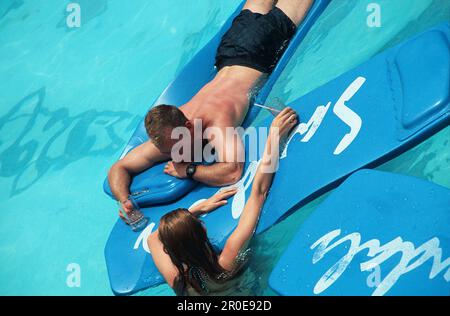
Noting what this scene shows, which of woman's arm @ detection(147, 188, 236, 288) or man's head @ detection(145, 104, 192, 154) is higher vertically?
man's head @ detection(145, 104, 192, 154)

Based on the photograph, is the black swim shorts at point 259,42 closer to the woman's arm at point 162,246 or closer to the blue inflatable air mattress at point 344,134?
the blue inflatable air mattress at point 344,134

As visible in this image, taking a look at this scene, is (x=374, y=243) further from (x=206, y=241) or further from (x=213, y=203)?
(x=213, y=203)

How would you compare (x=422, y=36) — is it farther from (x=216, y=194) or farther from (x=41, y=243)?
(x=41, y=243)

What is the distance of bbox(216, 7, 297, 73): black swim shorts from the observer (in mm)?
4090

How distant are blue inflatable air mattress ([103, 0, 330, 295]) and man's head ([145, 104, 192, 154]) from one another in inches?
13.9

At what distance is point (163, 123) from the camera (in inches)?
131

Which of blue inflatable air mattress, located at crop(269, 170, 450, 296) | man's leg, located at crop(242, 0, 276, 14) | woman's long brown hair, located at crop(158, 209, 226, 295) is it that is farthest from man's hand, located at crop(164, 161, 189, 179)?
man's leg, located at crop(242, 0, 276, 14)

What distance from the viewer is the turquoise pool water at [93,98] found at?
4.04 meters

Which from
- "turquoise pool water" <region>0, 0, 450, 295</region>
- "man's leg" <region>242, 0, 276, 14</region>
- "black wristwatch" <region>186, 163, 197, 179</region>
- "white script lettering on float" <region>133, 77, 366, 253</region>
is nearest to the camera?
"white script lettering on float" <region>133, 77, 366, 253</region>

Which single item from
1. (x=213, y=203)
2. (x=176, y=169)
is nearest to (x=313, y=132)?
(x=213, y=203)

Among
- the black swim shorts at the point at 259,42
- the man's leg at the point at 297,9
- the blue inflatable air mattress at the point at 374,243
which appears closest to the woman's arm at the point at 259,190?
the blue inflatable air mattress at the point at 374,243

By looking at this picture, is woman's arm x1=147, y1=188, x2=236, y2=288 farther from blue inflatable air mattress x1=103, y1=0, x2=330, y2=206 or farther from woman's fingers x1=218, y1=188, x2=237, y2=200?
blue inflatable air mattress x1=103, y1=0, x2=330, y2=206

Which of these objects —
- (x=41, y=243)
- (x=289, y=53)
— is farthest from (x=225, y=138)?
(x=41, y=243)

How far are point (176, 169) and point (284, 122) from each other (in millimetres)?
730
